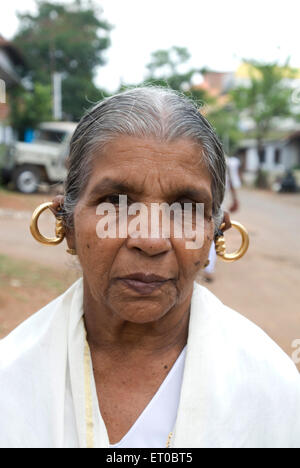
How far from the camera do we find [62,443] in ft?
4.05

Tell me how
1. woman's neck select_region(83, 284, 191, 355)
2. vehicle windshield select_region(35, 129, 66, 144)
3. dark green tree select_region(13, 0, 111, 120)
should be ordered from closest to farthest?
woman's neck select_region(83, 284, 191, 355)
vehicle windshield select_region(35, 129, 66, 144)
dark green tree select_region(13, 0, 111, 120)

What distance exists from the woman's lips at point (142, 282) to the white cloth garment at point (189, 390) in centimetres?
26

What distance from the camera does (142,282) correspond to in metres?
1.23

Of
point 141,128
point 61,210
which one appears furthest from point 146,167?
point 61,210

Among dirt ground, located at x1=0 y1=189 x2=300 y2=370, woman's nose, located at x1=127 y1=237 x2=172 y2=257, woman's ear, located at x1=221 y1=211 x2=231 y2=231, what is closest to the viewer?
woman's nose, located at x1=127 y1=237 x2=172 y2=257

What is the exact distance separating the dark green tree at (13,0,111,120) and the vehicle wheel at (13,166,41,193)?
18.2 meters

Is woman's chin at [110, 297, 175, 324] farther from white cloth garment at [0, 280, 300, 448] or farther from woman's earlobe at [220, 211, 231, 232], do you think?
woman's earlobe at [220, 211, 231, 232]

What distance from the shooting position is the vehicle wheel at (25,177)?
1484 cm

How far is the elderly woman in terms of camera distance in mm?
1249

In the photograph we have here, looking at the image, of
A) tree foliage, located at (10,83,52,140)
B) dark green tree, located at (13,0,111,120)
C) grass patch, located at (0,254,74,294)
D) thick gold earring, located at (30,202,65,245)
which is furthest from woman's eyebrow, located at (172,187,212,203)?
dark green tree, located at (13,0,111,120)

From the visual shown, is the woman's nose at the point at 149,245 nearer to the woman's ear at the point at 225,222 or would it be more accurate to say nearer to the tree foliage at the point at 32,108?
the woman's ear at the point at 225,222

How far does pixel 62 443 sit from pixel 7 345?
35 cm

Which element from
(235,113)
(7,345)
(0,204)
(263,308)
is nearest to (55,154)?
(0,204)

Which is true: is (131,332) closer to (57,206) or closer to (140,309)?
(140,309)
